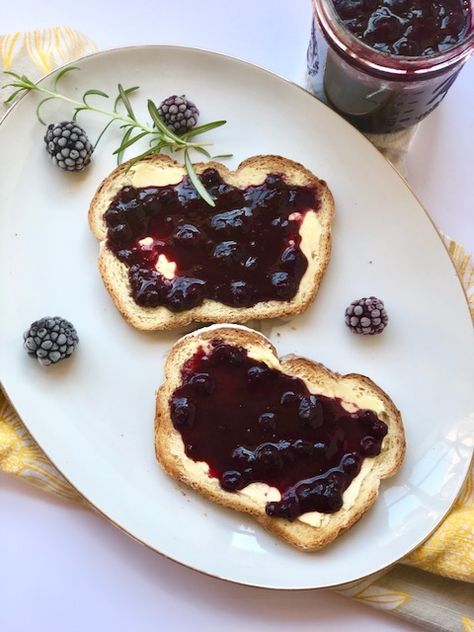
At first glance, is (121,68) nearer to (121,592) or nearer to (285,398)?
(285,398)

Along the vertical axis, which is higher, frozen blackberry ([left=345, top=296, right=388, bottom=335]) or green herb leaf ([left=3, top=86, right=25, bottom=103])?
green herb leaf ([left=3, top=86, right=25, bottom=103])

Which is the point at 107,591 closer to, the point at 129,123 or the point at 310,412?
the point at 310,412

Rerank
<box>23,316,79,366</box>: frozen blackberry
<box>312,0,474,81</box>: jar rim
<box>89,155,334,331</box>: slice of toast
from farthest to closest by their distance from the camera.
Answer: <box>89,155,334,331</box>: slice of toast < <box>23,316,79,366</box>: frozen blackberry < <box>312,0,474,81</box>: jar rim

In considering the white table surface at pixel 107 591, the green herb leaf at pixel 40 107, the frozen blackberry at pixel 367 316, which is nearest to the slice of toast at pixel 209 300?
the frozen blackberry at pixel 367 316

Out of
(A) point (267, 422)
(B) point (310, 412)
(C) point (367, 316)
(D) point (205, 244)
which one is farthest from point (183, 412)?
(C) point (367, 316)

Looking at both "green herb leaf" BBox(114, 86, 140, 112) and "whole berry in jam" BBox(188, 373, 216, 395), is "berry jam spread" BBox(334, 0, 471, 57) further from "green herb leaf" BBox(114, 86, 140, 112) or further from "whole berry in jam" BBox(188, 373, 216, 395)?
"whole berry in jam" BBox(188, 373, 216, 395)

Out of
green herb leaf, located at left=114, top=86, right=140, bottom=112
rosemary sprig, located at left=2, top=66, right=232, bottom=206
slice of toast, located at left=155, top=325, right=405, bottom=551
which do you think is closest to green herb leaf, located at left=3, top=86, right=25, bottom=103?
rosemary sprig, located at left=2, top=66, right=232, bottom=206
